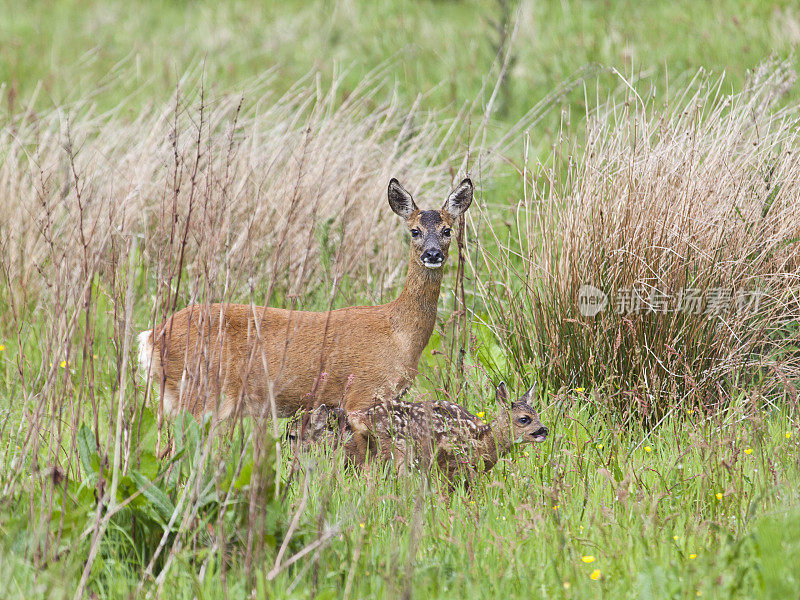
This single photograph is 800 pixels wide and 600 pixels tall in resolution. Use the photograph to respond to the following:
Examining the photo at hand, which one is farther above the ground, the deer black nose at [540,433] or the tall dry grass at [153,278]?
the tall dry grass at [153,278]

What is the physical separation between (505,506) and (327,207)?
10.9ft

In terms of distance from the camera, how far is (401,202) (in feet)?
16.8

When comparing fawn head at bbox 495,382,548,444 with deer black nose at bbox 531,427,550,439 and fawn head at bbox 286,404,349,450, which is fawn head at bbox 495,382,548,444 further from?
fawn head at bbox 286,404,349,450

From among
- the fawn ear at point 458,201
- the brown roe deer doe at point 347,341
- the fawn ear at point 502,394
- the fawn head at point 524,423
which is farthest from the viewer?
the fawn ear at point 458,201

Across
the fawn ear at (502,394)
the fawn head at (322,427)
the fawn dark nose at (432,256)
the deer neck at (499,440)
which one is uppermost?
the fawn dark nose at (432,256)

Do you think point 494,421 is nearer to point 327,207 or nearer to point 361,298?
point 361,298

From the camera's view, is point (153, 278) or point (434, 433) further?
point (153, 278)

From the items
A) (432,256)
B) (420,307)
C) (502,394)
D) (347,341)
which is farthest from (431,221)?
(502,394)

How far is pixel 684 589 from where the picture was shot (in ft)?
9.29

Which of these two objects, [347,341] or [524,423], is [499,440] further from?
[347,341]

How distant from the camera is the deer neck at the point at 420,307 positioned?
16.5ft

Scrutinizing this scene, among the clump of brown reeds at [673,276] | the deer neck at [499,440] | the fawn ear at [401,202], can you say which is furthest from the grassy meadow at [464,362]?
the fawn ear at [401,202]

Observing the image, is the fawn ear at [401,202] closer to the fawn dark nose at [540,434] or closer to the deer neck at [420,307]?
the deer neck at [420,307]

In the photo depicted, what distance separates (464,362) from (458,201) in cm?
82
